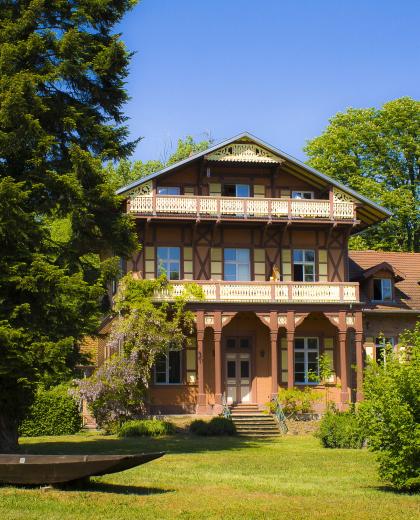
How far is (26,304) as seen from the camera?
19.4 m

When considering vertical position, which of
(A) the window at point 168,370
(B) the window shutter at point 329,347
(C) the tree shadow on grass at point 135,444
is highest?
(B) the window shutter at point 329,347

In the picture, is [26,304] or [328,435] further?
[328,435]

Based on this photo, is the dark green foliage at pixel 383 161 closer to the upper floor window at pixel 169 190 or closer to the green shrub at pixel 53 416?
the upper floor window at pixel 169 190

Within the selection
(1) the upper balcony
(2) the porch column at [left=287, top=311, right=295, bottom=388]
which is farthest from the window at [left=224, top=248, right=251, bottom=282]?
(2) the porch column at [left=287, top=311, right=295, bottom=388]

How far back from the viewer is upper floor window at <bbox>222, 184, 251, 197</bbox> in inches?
1379

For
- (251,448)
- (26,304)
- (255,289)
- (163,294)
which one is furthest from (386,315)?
(26,304)

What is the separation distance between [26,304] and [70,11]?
28.2 feet

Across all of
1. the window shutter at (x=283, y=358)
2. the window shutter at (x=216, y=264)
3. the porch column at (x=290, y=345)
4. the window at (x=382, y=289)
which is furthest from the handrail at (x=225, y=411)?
the window at (x=382, y=289)

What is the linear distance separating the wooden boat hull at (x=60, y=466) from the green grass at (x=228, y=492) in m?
0.24

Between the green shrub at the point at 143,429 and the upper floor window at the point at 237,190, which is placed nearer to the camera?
the green shrub at the point at 143,429

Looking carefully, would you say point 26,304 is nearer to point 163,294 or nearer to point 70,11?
point 70,11

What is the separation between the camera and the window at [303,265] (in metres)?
35.2

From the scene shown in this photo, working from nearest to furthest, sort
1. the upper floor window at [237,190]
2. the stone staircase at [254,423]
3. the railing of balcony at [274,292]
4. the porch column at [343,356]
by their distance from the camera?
1. the stone staircase at [254,423]
2. the railing of balcony at [274,292]
3. the porch column at [343,356]
4. the upper floor window at [237,190]

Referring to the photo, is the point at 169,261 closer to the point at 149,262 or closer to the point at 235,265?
the point at 149,262
